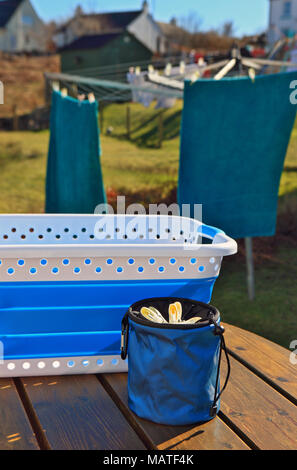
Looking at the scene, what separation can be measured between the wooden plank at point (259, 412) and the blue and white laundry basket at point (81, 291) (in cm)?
25

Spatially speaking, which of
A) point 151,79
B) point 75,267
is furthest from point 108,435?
point 151,79

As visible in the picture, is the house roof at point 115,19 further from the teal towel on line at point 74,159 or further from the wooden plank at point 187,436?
the wooden plank at point 187,436

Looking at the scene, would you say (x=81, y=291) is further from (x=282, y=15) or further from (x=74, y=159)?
(x=282, y=15)

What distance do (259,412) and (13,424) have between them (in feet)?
1.88

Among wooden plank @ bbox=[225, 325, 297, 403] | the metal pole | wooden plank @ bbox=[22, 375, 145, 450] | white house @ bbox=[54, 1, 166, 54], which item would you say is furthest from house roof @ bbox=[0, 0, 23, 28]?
wooden plank @ bbox=[22, 375, 145, 450]

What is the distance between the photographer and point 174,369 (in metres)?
1.13

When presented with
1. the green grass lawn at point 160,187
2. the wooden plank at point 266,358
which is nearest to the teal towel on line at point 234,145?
the green grass lawn at point 160,187

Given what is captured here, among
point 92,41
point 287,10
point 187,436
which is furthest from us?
point 287,10

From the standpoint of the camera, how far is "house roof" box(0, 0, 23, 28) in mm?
32062

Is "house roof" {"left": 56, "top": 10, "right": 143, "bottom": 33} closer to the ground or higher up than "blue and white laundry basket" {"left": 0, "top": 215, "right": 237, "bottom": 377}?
higher up

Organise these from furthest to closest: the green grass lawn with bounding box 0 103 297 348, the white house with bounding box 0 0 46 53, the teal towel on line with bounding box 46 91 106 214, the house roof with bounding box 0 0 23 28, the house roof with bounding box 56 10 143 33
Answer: the white house with bounding box 0 0 46 53, the house roof with bounding box 0 0 23 28, the house roof with bounding box 56 10 143 33, the green grass lawn with bounding box 0 103 297 348, the teal towel on line with bounding box 46 91 106 214

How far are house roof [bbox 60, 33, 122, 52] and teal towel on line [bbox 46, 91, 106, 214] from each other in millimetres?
20071

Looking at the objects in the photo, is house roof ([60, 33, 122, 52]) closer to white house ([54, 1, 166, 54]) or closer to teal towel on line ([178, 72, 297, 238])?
white house ([54, 1, 166, 54])

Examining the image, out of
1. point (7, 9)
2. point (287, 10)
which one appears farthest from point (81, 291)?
point (287, 10)
